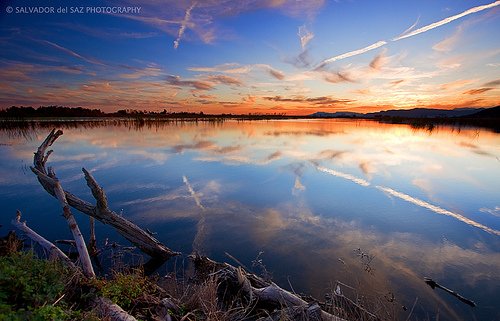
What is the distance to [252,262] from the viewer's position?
7211mm

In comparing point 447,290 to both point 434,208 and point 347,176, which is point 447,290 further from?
point 347,176

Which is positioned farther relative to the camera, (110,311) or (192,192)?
(192,192)

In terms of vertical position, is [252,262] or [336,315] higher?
[336,315]

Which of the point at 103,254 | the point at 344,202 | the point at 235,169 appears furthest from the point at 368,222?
the point at 235,169

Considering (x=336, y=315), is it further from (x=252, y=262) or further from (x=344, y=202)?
(x=344, y=202)

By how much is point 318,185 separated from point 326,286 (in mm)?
8695

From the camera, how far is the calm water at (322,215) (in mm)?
6586

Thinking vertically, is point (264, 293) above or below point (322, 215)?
above

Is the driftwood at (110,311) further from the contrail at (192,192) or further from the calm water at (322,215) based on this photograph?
the contrail at (192,192)

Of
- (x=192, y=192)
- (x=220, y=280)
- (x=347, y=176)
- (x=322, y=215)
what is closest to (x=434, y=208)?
(x=322, y=215)

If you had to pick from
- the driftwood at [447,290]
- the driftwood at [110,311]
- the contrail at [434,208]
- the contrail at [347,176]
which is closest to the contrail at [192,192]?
the driftwood at [110,311]

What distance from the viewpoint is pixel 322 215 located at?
10.5 metres

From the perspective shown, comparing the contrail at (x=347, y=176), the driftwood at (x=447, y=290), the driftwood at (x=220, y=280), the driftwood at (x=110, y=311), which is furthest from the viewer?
the contrail at (x=347, y=176)

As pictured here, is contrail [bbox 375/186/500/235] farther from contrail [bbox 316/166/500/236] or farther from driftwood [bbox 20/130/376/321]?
driftwood [bbox 20/130/376/321]
